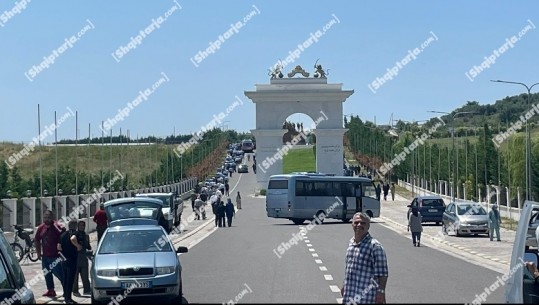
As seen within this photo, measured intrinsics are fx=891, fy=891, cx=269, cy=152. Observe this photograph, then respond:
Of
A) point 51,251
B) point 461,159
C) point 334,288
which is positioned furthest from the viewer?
point 461,159

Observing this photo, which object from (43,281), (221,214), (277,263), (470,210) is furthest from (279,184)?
(43,281)

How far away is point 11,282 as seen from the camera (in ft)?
33.3

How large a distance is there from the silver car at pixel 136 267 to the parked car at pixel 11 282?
4.90 meters

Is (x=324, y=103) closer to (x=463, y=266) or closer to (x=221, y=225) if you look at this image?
(x=221, y=225)

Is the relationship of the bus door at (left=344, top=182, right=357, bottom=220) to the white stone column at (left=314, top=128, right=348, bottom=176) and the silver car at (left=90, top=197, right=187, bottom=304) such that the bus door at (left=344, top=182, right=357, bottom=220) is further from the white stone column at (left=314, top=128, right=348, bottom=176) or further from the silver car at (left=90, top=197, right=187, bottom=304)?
the white stone column at (left=314, top=128, right=348, bottom=176)

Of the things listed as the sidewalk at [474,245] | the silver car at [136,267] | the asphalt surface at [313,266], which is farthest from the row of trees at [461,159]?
the silver car at [136,267]

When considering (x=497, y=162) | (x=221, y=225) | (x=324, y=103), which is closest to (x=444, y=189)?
(x=497, y=162)

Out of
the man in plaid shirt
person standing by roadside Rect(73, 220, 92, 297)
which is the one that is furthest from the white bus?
the man in plaid shirt

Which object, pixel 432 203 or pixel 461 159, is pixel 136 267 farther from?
pixel 461 159

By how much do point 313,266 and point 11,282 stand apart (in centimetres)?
1405

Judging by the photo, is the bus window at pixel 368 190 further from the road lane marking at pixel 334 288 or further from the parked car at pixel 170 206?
the road lane marking at pixel 334 288

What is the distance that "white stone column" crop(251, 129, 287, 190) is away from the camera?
96125 mm

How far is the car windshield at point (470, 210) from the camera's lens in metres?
39.7

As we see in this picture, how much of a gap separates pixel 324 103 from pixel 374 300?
296 ft
